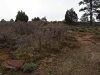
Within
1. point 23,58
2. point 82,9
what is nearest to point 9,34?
point 23,58

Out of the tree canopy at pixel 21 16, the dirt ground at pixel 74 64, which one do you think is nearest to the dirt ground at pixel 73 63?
the dirt ground at pixel 74 64

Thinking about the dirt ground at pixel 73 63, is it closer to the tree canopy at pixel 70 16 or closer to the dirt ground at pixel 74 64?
the dirt ground at pixel 74 64

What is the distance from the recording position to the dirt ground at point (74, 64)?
4.98m

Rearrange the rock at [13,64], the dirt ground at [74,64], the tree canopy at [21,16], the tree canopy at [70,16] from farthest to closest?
the tree canopy at [70,16] < the tree canopy at [21,16] < the rock at [13,64] < the dirt ground at [74,64]

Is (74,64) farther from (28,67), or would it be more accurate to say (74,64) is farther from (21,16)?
(21,16)

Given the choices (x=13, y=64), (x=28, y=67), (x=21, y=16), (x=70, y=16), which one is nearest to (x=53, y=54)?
(x=28, y=67)

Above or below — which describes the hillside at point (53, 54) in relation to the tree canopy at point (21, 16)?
below

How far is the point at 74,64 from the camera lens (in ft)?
18.0

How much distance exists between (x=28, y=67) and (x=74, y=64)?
5.77ft

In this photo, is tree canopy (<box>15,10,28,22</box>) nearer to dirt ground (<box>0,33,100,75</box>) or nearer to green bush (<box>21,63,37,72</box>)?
dirt ground (<box>0,33,100,75</box>)

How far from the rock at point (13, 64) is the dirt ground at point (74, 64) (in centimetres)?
75

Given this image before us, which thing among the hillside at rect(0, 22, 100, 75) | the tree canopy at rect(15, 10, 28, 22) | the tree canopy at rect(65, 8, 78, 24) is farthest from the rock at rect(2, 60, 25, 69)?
the tree canopy at rect(65, 8, 78, 24)

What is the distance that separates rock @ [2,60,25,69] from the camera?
17.4 ft

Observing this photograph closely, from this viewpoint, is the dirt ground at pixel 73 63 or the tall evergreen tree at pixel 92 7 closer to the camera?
the dirt ground at pixel 73 63
